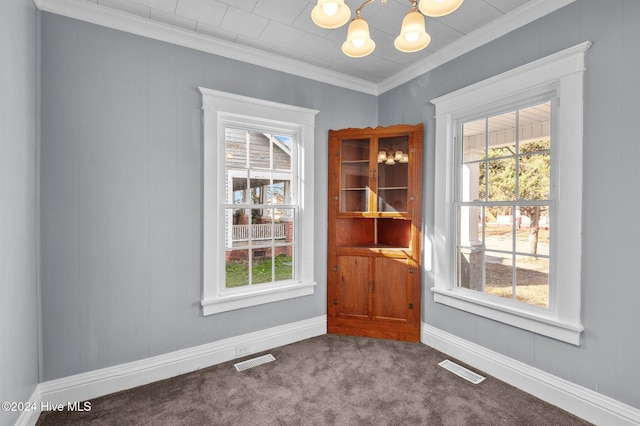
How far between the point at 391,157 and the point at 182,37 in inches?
90.1

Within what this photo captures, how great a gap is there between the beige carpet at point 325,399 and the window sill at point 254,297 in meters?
0.51

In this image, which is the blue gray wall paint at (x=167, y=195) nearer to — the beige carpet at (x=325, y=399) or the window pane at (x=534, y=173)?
the beige carpet at (x=325, y=399)

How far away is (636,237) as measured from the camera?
184 cm

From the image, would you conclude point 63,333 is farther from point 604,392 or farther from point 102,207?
point 604,392

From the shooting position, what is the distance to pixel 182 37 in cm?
262

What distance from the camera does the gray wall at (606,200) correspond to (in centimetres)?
185

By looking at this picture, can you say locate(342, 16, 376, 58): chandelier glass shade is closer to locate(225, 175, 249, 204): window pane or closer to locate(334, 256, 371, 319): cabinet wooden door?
locate(225, 175, 249, 204): window pane

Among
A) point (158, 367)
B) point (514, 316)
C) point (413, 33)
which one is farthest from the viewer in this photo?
point (158, 367)

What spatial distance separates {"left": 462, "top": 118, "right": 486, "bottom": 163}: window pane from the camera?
2.88 m

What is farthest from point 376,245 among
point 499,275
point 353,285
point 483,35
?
point 483,35

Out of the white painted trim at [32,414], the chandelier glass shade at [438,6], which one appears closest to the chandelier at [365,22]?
the chandelier glass shade at [438,6]

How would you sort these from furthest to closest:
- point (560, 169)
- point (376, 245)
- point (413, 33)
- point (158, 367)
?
point (376, 245), point (158, 367), point (560, 169), point (413, 33)

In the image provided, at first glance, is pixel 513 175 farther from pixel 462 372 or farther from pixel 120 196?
pixel 120 196

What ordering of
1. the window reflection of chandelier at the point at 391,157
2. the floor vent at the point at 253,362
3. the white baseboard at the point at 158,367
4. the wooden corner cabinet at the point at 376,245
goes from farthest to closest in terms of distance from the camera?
1. the window reflection of chandelier at the point at 391,157
2. the wooden corner cabinet at the point at 376,245
3. the floor vent at the point at 253,362
4. the white baseboard at the point at 158,367
